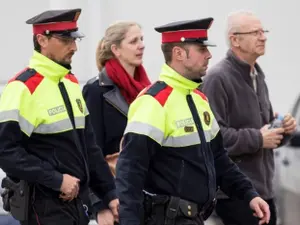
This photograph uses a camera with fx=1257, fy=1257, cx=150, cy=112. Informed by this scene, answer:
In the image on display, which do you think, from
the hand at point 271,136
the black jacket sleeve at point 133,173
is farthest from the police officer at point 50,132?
the hand at point 271,136

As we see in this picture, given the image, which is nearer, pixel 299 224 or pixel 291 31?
pixel 299 224

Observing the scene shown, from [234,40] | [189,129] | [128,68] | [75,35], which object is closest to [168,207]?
[189,129]

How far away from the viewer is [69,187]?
20.5 ft

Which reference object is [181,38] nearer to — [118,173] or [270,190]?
[118,173]

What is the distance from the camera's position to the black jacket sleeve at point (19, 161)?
→ 619cm

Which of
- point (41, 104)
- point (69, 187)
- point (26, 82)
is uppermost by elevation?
point (26, 82)

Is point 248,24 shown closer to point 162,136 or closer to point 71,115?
point 71,115

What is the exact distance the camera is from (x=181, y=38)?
249 inches

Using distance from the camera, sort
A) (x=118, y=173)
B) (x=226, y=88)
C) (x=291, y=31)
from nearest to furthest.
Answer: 1. (x=118, y=173)
2. (x=226, y=88)
3. (x=291, y=31)

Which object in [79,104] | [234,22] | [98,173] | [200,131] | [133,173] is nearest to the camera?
[133,173]

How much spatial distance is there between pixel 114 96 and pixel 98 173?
3.39ft

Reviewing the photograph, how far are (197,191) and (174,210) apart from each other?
161 mm

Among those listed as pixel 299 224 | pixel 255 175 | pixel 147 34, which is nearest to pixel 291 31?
pixel 147 34

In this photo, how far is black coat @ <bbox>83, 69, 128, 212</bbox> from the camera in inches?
295
